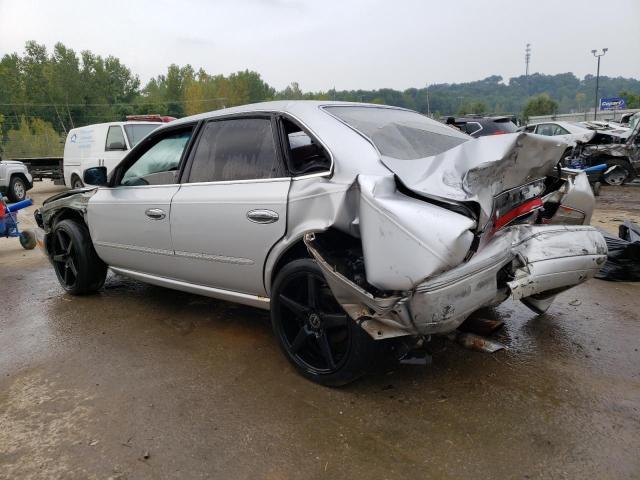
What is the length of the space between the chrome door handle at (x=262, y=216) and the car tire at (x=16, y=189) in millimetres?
12808

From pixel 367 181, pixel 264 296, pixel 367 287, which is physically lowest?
pixel 264 296

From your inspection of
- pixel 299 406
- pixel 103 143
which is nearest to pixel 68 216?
pixel 299 406

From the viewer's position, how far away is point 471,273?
2301 mm

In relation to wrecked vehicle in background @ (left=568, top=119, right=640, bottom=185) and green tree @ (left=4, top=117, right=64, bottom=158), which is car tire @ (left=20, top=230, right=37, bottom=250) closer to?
wrecked vehicle in background @ (left=568, top=119, right=640, bottom=185)

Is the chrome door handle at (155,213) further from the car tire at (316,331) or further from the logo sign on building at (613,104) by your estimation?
the logo sign on building at (613,104)

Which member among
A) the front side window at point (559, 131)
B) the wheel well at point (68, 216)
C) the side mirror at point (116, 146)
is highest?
the side mirror at point (116, 146)

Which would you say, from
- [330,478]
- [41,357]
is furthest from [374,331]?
[41,357]

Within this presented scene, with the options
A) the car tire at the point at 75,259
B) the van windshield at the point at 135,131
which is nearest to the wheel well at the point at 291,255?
the car tire at the point at 75,259

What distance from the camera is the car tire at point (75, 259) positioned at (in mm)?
4605

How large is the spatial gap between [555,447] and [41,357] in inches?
131

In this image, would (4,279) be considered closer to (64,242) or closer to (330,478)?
(64,242)

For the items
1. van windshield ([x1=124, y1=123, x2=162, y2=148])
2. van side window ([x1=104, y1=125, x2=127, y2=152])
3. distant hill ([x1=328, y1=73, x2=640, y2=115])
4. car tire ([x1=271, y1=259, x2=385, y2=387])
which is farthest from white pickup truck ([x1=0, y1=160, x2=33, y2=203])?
distant hill ([x1=328, y1=73, x2=640, y2=115])

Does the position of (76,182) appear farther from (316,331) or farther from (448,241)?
(448,241)

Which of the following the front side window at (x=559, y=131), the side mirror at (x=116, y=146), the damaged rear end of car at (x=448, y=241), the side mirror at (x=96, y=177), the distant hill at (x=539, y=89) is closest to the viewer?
the damaged rear end of car at (x=448, y=241)
